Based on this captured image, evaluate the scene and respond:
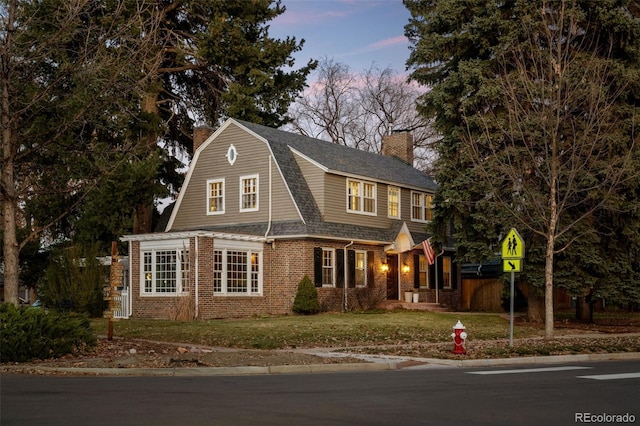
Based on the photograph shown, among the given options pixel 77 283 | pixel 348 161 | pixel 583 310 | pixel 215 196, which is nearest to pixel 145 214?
pixel 215 196

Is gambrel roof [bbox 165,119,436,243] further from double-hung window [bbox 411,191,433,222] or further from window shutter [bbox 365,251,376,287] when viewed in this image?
window shutter [bbox 365,251,376,287]

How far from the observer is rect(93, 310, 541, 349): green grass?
66.8 ft

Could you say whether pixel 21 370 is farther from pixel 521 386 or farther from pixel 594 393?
pixel 594 393

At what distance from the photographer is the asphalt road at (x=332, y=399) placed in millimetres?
8586

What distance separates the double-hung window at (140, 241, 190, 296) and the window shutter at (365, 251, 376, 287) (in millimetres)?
8882

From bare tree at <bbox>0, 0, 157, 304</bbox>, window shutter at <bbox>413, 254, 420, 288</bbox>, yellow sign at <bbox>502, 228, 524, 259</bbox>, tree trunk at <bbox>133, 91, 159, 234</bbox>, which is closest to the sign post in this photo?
yellow sign at <bbox>502, 228, 524, 259</bbox>

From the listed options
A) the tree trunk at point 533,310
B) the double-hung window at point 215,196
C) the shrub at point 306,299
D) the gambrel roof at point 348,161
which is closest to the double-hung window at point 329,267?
the shrub at point 306,299

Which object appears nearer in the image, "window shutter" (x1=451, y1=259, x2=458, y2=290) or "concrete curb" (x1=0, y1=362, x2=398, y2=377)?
"concrete curb" (x1=0, y1=362, x2=398, y2=377)

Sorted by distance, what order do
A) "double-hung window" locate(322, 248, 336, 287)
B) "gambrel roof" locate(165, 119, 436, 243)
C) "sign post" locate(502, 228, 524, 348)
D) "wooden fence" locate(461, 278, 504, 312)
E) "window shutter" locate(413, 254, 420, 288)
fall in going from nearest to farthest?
1. "sign post" locate(502, 228, 524, 348)
2. "gambrel roof" locate(165, 119, 436, 243)
3. "double-hung window" locate(322, 248, 336, 287)
4. "window shutter" locate(413, 254, 420, 288)
5. "wooden fence" locate(461, 278, 504, 312)

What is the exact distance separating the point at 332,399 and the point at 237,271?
21696 mm

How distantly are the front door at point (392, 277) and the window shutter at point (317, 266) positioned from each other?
5283mm

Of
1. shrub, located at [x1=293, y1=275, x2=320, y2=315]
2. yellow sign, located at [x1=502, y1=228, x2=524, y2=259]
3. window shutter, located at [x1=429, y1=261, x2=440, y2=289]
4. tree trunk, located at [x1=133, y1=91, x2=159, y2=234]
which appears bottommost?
shrub, located at [x1=293, y1=275, x2=320, y2=315]

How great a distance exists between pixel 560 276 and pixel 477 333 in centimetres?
617

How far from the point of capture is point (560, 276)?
28375 mm
